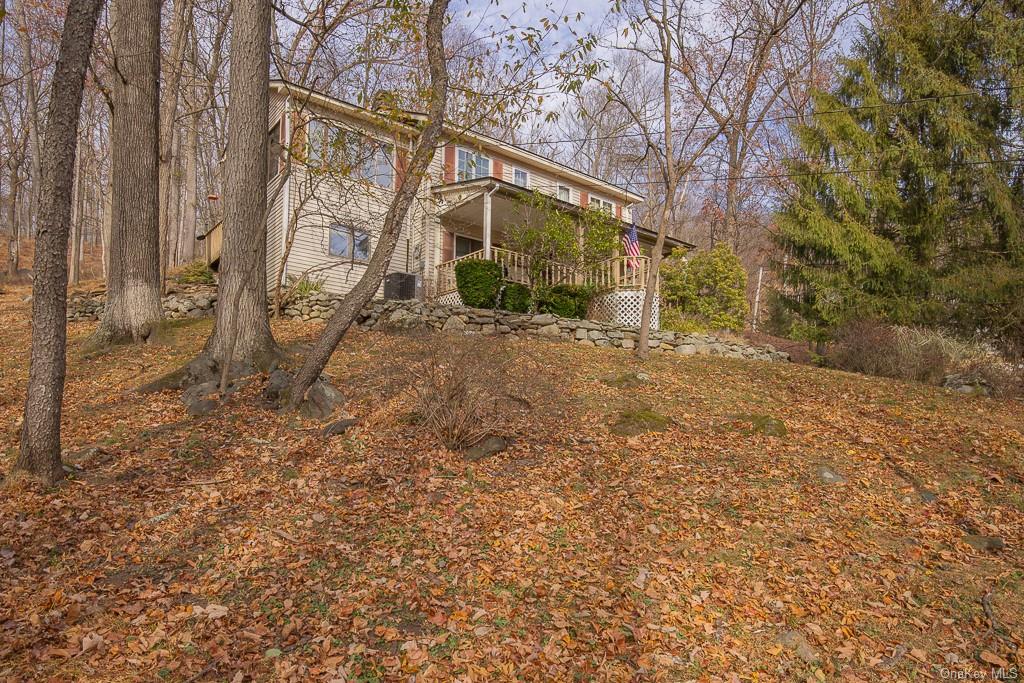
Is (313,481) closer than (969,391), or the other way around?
(313,481)

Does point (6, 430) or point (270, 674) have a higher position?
point (6, 430)

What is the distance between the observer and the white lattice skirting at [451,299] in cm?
1477

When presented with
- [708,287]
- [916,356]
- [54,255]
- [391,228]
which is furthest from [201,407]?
[708,287]

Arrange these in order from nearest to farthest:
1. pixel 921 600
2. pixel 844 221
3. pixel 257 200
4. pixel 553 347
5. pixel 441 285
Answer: pixel 921 600 → pixel 257 200 → pixel 553 347 → pixel 844 221 → pixel 441 285

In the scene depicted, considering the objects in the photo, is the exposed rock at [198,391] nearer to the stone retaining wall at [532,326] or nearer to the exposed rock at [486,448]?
the exposed rock at [486,448]

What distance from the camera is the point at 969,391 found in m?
9.51

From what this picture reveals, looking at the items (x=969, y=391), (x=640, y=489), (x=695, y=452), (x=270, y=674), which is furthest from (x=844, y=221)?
(x=270, y=674)

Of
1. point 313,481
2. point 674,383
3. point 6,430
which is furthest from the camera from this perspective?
point 674,383

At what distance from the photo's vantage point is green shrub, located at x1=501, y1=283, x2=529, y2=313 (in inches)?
552

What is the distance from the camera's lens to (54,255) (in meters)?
4.47

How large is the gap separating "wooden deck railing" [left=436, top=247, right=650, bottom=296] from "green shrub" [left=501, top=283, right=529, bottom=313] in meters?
0.50

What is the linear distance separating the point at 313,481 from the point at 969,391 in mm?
10395

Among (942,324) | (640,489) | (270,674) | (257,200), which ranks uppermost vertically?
(257,200)

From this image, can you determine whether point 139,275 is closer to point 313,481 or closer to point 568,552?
point 313,481
